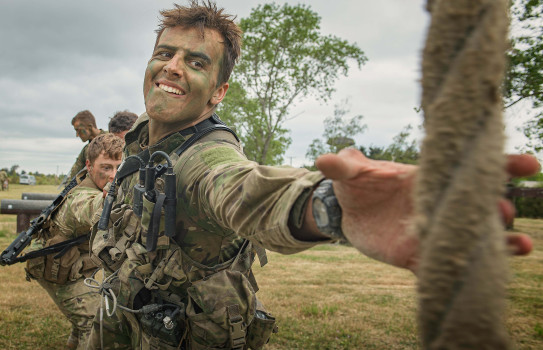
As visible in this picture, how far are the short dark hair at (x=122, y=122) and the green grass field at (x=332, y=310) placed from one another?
2870 mm

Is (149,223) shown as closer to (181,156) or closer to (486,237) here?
(181,156)

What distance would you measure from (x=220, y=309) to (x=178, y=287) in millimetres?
351

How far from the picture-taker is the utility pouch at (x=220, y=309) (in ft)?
7.97

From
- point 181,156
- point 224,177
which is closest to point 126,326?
point 181,156

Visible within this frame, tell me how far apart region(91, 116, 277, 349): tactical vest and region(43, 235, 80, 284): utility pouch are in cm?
225

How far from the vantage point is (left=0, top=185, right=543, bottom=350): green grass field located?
206 inches

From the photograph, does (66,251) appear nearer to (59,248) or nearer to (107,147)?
(59,248)

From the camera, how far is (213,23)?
282 cm

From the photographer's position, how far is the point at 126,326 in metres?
3.07

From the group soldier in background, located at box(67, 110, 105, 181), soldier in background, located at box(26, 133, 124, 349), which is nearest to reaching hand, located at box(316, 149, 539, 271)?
soldier in background, located at box(26, 133, 124, 349)

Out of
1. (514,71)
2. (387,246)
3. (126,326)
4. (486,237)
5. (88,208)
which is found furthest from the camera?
(514,71)

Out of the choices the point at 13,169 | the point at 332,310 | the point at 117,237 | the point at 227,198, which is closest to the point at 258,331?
the point at 117,237

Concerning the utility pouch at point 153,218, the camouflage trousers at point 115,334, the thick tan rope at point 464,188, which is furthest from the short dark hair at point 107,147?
the thick tan rope at point 464,188

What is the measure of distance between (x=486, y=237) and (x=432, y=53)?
32 centimetres
